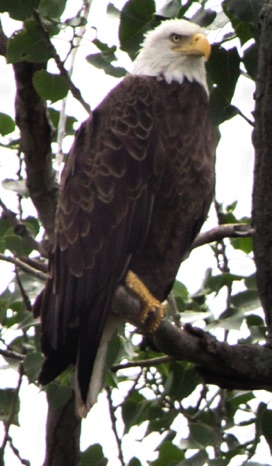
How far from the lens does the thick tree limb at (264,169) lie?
3139 millimetres

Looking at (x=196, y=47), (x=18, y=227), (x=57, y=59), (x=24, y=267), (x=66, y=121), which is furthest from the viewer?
(x=196, y=47)

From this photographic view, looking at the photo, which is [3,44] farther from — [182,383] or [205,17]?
[182,383]

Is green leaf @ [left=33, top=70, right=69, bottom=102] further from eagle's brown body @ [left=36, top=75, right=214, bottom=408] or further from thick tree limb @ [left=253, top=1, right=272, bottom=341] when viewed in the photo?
thick tree limb @ [left=253, top=1, right=272, bottom=341]

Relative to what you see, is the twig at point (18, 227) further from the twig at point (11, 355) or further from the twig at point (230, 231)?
the twig at point (230, 231)

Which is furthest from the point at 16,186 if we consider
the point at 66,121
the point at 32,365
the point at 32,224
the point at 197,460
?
the point at 197,460

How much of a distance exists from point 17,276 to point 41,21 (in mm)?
918

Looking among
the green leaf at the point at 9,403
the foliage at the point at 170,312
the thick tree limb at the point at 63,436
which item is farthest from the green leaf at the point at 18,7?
the thick tree limb at the point at 63,436

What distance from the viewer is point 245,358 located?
332cm

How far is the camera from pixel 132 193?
12.9 ft

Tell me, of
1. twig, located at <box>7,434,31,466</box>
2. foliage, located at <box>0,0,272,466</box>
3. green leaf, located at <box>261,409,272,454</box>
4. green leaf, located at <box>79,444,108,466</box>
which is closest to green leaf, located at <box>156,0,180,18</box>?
foliage, located at <box>0,0,272,466</box>

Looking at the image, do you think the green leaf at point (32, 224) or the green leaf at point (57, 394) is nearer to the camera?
the green leaf at point (57, 394)

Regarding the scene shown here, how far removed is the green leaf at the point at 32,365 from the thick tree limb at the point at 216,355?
0.34 meters

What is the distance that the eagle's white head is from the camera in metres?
4.34

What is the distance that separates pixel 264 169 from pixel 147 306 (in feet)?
2.17
